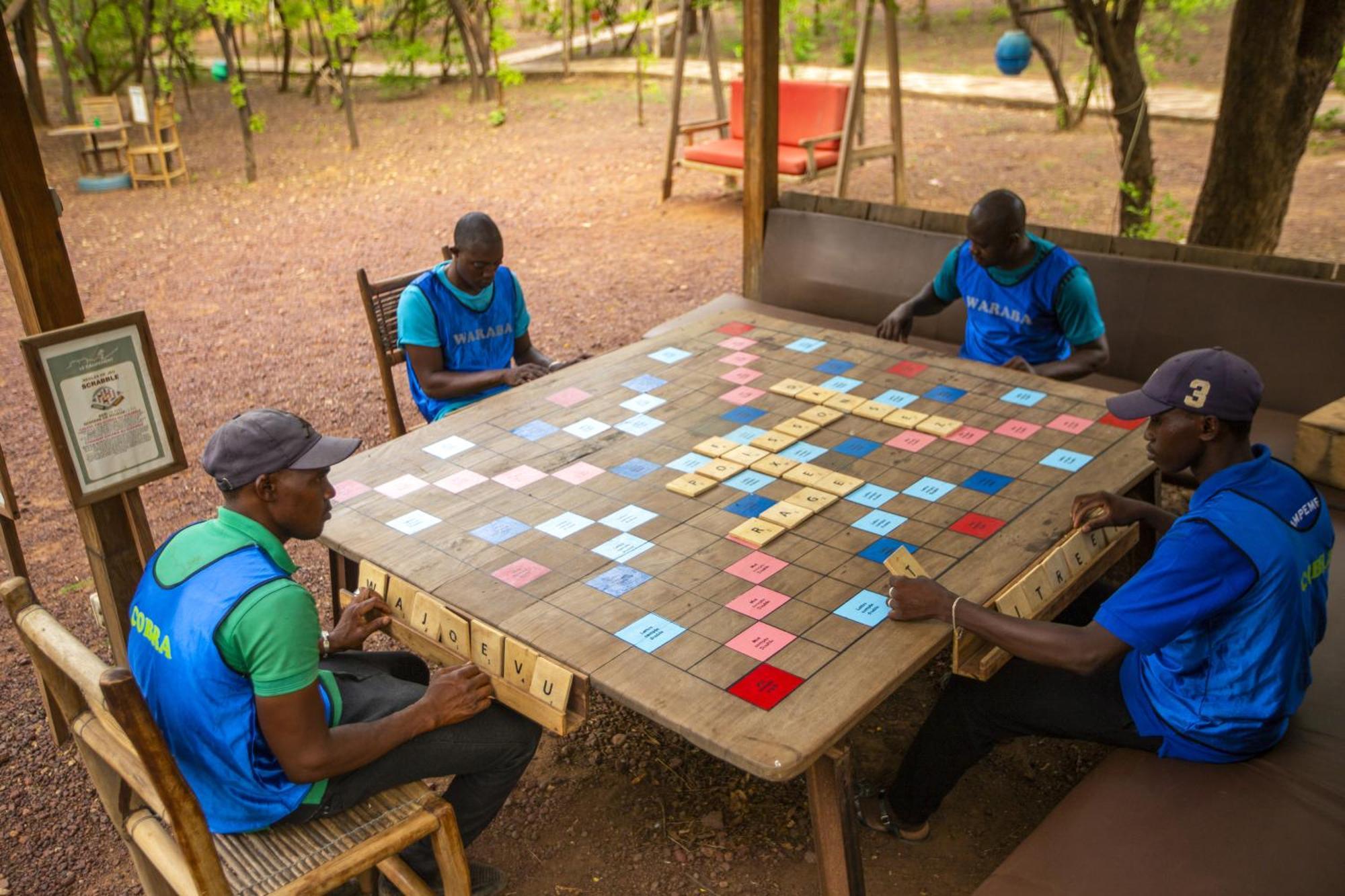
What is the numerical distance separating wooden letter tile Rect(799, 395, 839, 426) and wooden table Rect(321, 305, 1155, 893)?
1.2 inches

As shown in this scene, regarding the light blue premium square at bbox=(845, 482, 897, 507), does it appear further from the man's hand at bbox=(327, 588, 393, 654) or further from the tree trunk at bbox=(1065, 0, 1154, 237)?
the tree trunk at bbox=(1065, 0, 1154, 237)

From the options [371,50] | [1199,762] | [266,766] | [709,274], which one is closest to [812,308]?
[709,274]

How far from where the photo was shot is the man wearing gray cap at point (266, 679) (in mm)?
2078

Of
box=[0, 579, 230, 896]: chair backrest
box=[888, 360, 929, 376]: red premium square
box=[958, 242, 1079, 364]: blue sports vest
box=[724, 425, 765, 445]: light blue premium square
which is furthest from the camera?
box=[958, 242, 1079, 364]: blue sports vest

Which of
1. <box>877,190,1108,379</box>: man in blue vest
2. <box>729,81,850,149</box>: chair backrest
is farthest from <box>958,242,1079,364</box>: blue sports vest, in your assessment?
<box>729,81,850,149</box>: chair backrest

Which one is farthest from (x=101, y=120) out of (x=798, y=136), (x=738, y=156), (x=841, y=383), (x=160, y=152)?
(x=841, y=383)

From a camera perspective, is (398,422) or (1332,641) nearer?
(1332,641)

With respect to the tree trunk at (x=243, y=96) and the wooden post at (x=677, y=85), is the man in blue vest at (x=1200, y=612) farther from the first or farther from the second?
the tree trunk at (x=243, y=96)

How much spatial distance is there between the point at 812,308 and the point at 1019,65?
9388 millimetres

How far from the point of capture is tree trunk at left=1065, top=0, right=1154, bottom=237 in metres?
6.38

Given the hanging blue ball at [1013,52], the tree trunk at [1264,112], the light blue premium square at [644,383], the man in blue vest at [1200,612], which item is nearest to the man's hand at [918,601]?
the man in blue vest at [1200,612]

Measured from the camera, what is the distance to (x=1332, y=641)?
296 centimetres

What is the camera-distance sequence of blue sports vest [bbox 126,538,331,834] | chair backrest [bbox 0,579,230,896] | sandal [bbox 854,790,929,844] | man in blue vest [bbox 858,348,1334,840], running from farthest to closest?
sandal [bbox 854,790,929,844], man in blue vest [bbox 858,348,1334,840], blue sports vest [bbox 126,538,331,834], chair backrest [bbox 0,579,230,896]

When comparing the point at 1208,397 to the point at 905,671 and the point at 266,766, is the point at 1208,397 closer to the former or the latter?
the point at 905,671
